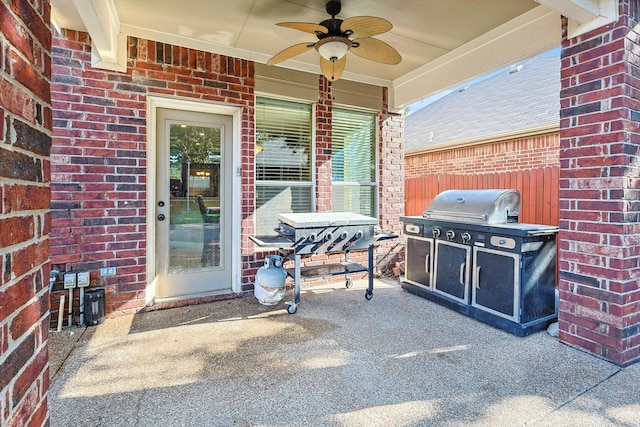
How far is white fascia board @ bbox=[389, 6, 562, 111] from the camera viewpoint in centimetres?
320

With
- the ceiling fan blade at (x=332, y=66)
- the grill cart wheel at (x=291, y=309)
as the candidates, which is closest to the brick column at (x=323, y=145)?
the ceiling fan blade at (x=332, y=66)

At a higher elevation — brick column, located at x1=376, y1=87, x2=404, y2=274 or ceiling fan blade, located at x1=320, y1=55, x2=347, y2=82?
ceiling fan blade, located at x1=320, y1=55, x2=347, y2=82

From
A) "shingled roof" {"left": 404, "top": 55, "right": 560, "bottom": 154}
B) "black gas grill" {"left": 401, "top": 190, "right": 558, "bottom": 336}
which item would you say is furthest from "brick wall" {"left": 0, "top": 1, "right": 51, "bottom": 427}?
"shingled roof" {"left": 404, "top": 55, "right": 560, "bottom": 154}

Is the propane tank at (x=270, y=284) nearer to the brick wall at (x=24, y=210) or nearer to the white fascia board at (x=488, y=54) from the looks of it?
the brick wall at (x=24, y=210)

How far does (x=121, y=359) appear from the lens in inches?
106

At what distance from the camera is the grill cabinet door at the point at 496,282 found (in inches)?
126

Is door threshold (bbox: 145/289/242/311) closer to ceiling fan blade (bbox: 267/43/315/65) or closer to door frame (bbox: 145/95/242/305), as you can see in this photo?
door frame (bbox: 145/95/242/305)

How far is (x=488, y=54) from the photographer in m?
3.76

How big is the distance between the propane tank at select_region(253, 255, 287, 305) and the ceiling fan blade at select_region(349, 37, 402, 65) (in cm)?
230

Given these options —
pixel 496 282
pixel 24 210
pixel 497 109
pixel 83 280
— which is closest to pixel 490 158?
pixel 497 109

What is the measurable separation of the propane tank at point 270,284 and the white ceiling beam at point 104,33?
2470 millimetres

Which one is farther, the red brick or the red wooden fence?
the red wooden fence

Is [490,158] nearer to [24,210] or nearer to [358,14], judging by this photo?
[358,14]

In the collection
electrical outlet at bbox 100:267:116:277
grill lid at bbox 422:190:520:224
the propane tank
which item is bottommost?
A: the propane tank
